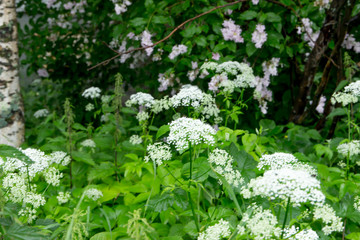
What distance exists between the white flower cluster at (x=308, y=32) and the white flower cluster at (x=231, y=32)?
0.46 meters

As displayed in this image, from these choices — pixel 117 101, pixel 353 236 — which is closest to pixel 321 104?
pixel 353 236

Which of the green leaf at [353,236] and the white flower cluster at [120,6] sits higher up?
the white flower cluster at [120,6]

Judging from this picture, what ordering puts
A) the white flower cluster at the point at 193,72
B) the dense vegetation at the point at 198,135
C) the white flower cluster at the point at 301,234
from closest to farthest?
1. the white flower cluster at the point at 301,234
2. the dense vegetation at the point at 198,135
3. the white flower cluster at the point at 193,72

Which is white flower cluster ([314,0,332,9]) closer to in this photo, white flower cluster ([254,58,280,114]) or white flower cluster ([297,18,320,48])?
white flower cluster ([297,18,320,48])

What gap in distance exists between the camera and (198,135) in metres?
1.32

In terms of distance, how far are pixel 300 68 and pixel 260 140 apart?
120cm

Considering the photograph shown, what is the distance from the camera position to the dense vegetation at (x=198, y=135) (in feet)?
4.31

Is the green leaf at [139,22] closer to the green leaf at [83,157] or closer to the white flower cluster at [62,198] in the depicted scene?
the green leaf at [83,157]

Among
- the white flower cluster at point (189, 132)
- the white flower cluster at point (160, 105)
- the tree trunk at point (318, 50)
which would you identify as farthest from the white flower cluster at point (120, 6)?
the white flower cluster at point (189, 132)

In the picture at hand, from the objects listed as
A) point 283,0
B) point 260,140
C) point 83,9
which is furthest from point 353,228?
point 83,9

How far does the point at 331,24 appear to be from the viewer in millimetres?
2721

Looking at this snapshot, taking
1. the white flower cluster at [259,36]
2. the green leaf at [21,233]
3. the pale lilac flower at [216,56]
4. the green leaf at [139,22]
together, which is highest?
the green leaf at [139,22]

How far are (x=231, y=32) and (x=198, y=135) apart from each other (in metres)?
1.45

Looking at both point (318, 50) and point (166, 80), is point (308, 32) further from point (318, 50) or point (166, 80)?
point (166, 80)
